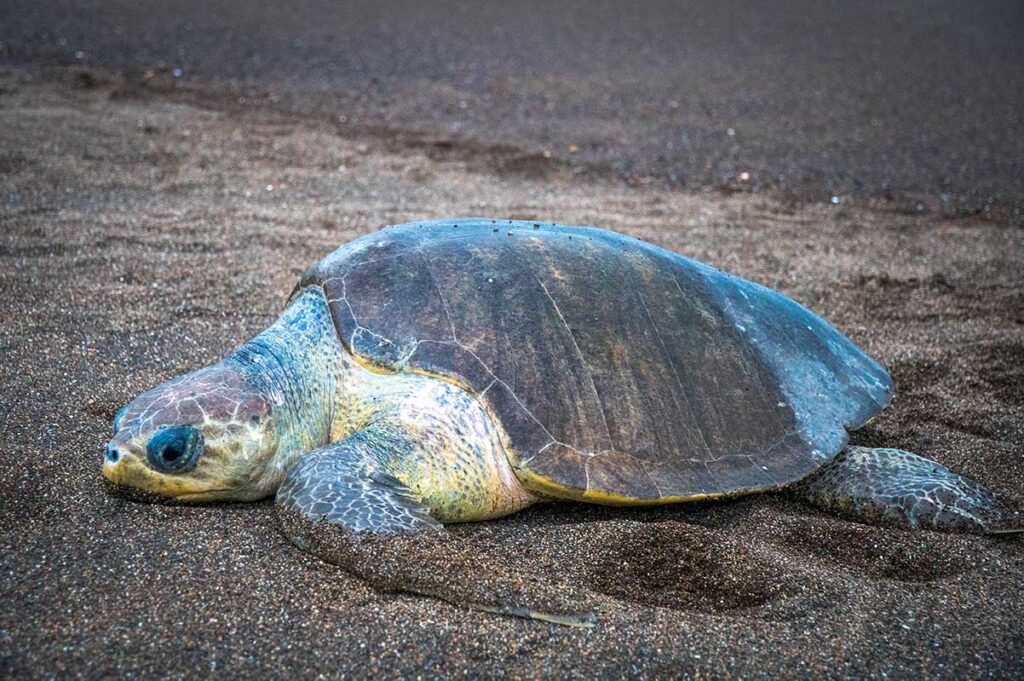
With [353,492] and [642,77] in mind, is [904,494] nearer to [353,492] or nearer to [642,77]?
[353,492]

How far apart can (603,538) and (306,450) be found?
2.80ft

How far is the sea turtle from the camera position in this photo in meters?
1.97

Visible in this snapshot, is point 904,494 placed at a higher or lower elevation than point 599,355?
lower

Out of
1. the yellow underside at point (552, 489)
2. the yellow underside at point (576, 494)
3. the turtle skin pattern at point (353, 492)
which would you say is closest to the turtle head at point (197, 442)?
the turtle skin pattern at point (353, 492)

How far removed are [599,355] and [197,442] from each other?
3.59ft

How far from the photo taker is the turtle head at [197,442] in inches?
75.8

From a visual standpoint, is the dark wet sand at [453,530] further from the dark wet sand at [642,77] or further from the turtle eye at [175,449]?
the dark wet sand at [642,77]

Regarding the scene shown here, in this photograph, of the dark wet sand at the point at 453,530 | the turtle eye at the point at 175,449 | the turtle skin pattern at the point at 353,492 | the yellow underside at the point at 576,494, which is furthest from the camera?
the yellow underside at the point at 576,494

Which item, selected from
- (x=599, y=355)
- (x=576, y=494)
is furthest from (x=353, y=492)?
(x=599, y=355)

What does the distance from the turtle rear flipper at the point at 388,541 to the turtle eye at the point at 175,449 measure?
238 mm

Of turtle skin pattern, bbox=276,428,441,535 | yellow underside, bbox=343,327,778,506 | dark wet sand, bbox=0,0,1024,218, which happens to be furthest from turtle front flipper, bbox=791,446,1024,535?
dark wet sand, bbox=0,0,1024,218

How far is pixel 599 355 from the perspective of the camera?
227 centimetres

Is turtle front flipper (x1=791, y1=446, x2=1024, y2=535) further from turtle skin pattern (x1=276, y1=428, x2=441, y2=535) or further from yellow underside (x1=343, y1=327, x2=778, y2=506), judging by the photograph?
turtle skin pattern (x1=276, y1=428, x2=441, y2=535)

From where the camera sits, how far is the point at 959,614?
1791 mm
